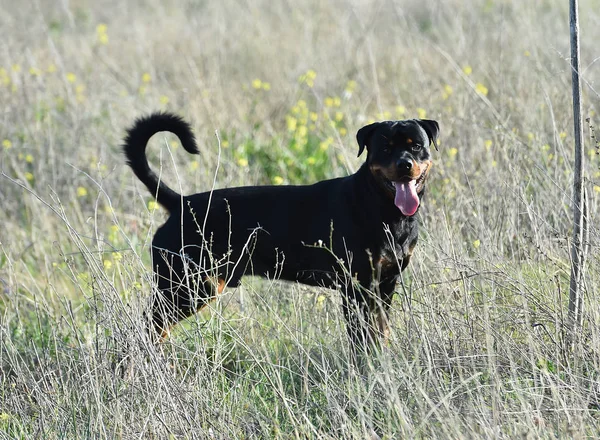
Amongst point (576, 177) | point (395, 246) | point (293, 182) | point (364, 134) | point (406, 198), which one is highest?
point (364, 134)

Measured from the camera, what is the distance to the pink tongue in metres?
3.78

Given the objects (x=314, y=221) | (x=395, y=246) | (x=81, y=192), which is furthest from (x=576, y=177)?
(x=81, y=192)

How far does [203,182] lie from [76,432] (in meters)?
3.07

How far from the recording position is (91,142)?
23.0ft

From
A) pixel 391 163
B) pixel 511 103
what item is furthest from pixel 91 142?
pixel 391 163

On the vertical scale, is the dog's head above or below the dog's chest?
above

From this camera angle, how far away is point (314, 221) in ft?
13.5

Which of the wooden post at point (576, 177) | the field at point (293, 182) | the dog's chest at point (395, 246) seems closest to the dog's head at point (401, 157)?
the dog's chest at point (395, 246)

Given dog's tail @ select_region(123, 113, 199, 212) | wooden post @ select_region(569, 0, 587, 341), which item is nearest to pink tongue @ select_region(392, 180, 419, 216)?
wooden post @ select_region(569, 0, 587, 341)

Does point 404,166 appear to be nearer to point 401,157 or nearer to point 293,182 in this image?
point 401,157

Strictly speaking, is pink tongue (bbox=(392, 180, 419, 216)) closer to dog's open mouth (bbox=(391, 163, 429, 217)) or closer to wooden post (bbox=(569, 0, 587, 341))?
dog's open mouth (bbox=(391, 163, 429, 217))

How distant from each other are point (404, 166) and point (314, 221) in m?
0.60

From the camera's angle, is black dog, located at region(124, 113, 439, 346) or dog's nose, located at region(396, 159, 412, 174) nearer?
dog's nose, located at region(396, 159, 412, 174)

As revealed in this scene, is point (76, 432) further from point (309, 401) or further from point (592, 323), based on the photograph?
point (592, 323)
